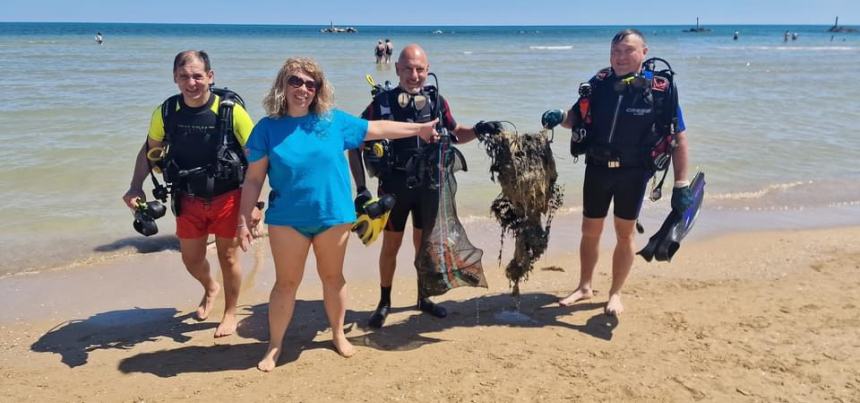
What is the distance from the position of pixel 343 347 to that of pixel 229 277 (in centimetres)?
102

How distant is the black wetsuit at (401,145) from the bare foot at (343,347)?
0.84 m

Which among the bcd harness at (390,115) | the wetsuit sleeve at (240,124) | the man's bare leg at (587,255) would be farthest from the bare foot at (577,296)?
the wetsuit sleeve at (240,124)

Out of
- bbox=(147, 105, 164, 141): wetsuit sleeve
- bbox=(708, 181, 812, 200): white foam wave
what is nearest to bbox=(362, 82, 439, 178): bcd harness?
bbox=(147, 105, 164, 141): wetsuit sleeve

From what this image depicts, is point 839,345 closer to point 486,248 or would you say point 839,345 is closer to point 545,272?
point 545,272

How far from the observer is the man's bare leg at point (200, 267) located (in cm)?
435

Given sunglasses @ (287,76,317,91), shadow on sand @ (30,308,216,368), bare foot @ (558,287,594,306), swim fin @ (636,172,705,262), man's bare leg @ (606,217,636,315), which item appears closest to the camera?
sunglasses @ (287,76,317,91)

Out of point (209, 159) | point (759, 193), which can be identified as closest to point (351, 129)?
point (209, 159)

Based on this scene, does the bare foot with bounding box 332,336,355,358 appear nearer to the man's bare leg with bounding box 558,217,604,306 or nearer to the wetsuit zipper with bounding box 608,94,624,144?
the man's bare leg with bounding box 558,217,604,306

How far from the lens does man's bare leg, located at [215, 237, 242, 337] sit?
170 inches

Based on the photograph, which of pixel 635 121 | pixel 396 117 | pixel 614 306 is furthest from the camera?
pixel 614 306

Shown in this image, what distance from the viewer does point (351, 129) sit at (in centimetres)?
361

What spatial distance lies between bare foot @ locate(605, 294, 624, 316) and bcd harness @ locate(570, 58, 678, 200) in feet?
3.27

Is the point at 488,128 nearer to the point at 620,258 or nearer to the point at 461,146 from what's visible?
the point at 620,258

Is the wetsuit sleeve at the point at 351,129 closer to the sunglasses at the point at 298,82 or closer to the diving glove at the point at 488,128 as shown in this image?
the sunglasses at the point at 298,82
